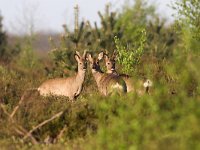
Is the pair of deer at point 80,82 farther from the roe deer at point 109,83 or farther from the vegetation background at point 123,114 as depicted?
the vegetation background at point 123,114

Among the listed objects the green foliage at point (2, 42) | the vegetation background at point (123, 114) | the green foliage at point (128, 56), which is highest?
the green foliage at point (2, 42)

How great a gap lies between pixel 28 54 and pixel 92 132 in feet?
84.0

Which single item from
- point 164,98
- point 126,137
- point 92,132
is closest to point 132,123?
point 126,137

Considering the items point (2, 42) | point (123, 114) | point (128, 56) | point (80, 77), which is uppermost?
point (2, 42)

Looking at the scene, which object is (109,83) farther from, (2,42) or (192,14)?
(2,42)

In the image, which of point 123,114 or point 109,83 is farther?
point 109,83

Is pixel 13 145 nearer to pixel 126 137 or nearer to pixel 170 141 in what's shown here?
pixel 126 137

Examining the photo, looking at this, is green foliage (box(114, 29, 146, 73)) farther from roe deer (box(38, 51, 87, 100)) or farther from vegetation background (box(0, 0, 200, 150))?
roe deer (box(38, 51, 87, 100))

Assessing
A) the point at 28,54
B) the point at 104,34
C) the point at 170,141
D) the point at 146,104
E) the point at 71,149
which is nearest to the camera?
the point at 170,141

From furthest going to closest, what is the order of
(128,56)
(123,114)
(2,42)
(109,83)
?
(2,42), (128,56), (109,83), (123,114)

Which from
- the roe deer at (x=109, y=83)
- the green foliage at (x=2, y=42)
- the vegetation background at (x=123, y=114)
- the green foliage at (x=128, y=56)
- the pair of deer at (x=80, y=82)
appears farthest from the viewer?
the green foliage at (x=2, y=42)

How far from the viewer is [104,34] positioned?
106 ft

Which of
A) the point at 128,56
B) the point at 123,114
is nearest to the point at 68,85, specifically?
the point at 128,56

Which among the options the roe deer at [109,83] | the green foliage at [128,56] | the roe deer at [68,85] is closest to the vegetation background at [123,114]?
the green foliage at [128,56]
